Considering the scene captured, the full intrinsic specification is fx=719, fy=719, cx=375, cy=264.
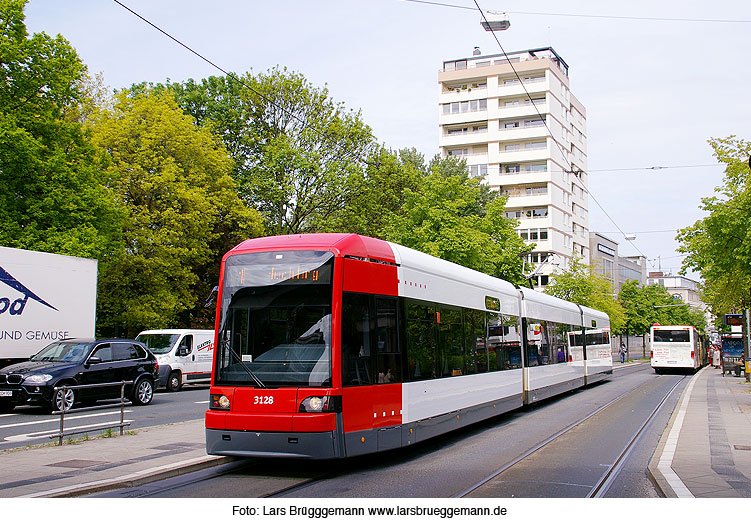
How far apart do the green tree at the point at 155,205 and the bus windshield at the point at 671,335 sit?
2618 cm

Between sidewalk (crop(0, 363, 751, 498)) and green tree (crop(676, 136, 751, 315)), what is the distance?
359 inches

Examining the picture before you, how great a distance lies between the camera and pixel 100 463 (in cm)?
967

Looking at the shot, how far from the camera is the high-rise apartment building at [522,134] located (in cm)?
7619

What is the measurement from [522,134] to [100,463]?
72.5 m

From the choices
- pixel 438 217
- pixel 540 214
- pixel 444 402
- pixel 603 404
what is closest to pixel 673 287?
pixel 540 214

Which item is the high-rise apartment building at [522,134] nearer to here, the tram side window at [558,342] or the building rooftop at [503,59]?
the building rooftop at [503,59]

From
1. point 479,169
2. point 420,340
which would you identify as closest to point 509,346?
point 420,340

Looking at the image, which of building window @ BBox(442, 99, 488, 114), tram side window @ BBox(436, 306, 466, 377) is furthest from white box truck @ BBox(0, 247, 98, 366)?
building window @ BBox(442, 99, 488, 114)

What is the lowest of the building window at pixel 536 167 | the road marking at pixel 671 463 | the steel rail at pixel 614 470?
the steel rail at pixel 614 470

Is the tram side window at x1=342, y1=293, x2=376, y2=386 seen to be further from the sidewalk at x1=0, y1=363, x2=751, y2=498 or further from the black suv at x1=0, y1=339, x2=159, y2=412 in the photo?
the black suv at x1=0, y1=339, x2=159, y2=412

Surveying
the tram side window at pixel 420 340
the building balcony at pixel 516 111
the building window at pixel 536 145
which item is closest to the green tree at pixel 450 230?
the tram side window at pixel 420 340

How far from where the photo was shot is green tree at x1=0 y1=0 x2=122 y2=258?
26.0 m

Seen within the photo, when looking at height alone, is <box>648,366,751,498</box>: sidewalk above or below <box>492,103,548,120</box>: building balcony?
below

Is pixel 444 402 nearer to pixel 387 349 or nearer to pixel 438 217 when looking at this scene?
pixel 387 349
